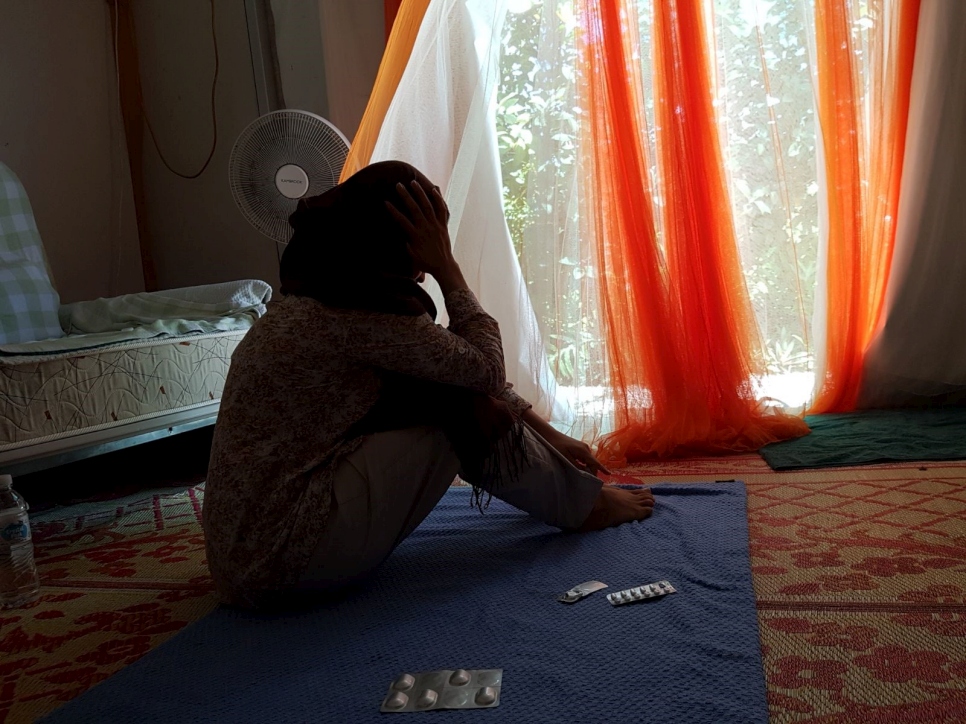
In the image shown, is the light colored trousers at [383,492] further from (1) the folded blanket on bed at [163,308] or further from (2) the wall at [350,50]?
(2) the wall at [350,50]

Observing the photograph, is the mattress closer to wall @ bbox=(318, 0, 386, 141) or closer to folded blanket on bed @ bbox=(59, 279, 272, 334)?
folded blanket on bed @ bbox=(59, 279, 272, 334)

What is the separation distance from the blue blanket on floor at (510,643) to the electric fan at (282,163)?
1410 mm

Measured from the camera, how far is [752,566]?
1.62 meters

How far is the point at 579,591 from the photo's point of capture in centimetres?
153

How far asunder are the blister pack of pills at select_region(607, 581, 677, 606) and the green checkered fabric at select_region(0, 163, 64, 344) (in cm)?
226

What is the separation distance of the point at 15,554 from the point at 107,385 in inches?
25.7

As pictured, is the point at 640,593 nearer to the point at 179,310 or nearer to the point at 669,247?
the point at 669,247

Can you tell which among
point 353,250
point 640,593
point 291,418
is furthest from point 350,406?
point 640,593

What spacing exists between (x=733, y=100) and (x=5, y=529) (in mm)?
2363

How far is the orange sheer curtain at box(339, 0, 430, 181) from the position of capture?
8.95 feet

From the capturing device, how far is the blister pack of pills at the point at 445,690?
118 centimetres

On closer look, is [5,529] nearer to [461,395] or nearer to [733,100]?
[461,395]

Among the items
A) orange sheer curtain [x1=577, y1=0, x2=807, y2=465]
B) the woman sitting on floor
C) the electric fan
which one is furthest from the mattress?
orange sheer curtain [x1=577, y1=0, x2=807, y2=465]

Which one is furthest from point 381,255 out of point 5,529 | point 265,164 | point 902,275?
point 902,275
